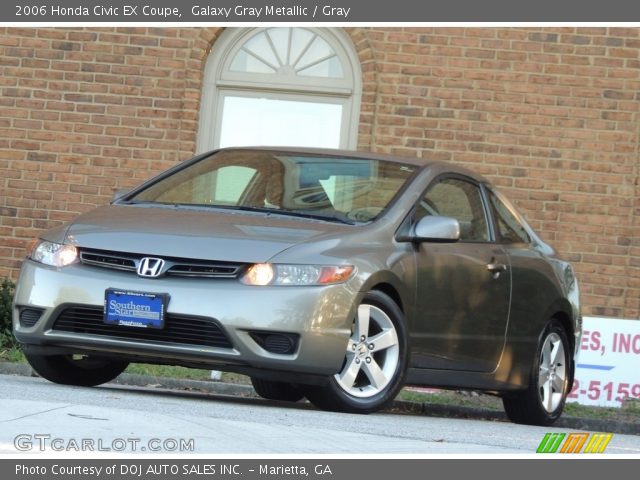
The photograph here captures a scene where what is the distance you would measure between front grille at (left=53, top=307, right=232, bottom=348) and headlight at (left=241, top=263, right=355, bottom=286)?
31 centimetres

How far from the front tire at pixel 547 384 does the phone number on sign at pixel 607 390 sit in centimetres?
218

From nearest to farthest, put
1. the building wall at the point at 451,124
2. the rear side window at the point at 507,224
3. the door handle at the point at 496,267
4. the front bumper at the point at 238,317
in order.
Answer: the front bumper at the point at 238,317
the door handle at the point at 496,267
the rear side window at the point at 507,224
the building wall at the point at 451,124

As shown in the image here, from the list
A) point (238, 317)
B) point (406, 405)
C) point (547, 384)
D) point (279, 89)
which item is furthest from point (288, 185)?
point (279, 89)

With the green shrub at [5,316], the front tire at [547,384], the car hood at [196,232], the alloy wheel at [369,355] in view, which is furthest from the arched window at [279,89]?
the alloy wheel at [369,355]

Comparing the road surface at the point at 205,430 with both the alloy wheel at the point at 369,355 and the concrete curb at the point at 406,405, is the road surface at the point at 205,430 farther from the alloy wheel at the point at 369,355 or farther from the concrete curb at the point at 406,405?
the concrete curb at the point at 406,405

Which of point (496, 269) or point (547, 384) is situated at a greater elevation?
point (496, 269)

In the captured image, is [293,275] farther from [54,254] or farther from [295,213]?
[54,254]

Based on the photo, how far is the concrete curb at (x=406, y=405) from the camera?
1110cm

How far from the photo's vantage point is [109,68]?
15.5 m

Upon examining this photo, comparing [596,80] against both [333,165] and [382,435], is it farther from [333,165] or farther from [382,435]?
[382,435]

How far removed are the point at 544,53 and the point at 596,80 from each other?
571 millimetres

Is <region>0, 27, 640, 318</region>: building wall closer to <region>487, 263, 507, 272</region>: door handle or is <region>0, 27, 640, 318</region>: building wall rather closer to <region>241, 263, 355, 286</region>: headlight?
<region>487, 263, 507, 272</region>: door handle

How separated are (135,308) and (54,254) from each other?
2.13 feet

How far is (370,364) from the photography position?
8234mm
